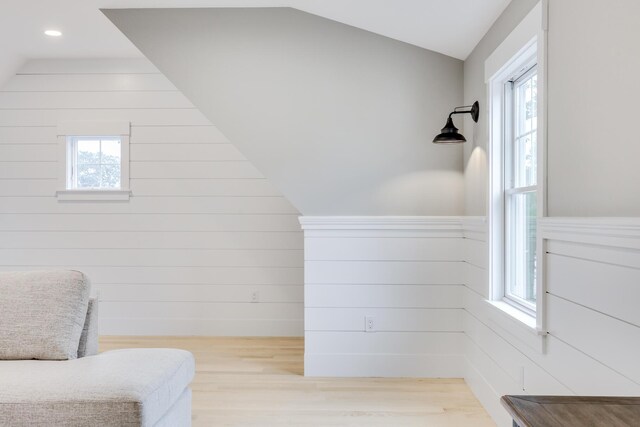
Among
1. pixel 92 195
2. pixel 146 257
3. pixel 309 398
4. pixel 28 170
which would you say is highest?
pixel 28 170

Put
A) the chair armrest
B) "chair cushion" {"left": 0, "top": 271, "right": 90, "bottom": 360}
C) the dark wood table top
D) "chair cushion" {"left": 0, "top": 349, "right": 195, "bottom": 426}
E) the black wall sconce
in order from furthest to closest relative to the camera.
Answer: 1. the black wall sconce
2. the chair armrest
3. "chair cushion" {"left": 0, "top": 271, "right": 90, "bottom": 360}
4. "chair cushion" {"left": 0, "top": 349, "right": 195, "bottom": 426}
5. the dark wood table top

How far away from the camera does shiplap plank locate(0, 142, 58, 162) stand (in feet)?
15.2

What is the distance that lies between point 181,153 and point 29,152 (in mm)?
1465

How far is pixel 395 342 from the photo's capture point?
338 cm

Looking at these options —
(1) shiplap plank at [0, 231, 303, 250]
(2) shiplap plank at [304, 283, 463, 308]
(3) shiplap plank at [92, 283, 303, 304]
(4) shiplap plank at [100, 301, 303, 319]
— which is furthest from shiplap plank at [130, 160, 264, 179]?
(2) shiplap plank at [304, 283, 463, 308]

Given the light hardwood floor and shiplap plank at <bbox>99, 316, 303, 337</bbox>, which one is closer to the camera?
the light hardwood floor

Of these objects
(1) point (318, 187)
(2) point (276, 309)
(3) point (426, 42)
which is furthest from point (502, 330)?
(2) point (276, 309)

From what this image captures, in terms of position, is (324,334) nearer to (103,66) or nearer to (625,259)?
(625,259)

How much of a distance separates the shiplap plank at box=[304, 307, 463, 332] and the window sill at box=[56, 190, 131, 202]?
2.31 meters

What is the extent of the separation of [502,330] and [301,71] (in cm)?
210

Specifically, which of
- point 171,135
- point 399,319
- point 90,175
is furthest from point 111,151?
point 399,319

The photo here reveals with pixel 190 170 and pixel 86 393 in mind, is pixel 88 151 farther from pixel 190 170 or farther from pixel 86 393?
pixel 86 393

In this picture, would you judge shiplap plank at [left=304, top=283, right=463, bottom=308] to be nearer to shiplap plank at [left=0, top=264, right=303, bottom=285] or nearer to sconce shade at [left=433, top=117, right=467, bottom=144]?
sconce shade at [left=433, top=117, right=467, bottom=144]

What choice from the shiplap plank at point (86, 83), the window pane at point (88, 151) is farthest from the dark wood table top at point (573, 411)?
the window pane at point (88, 151)
